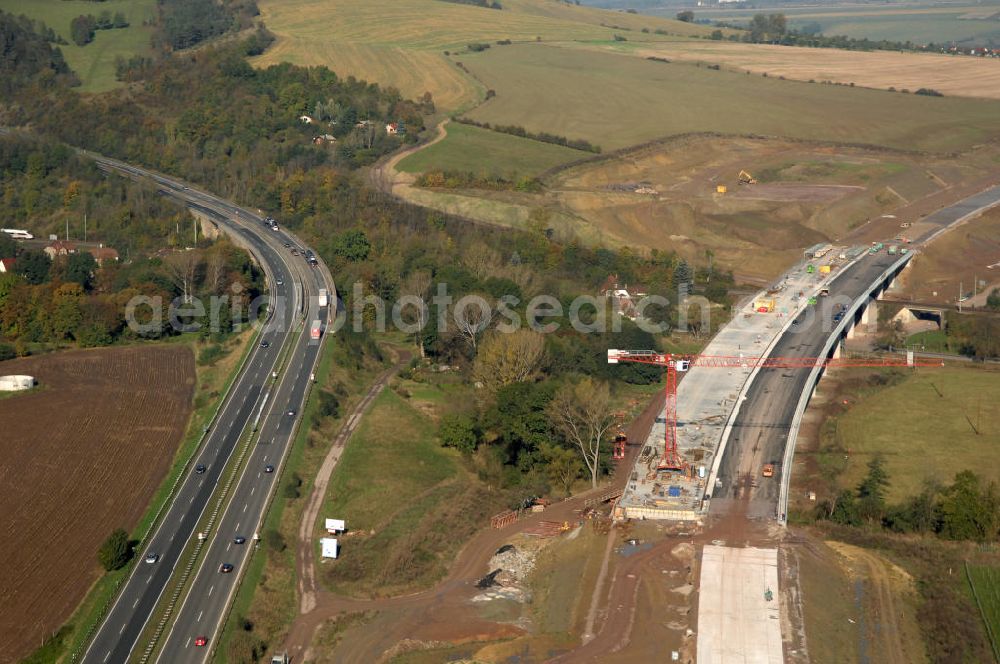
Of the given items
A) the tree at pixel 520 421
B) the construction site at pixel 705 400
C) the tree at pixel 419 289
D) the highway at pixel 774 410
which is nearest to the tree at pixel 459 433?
the tree at pixel 520 421

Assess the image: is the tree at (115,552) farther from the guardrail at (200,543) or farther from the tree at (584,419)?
the tree at (584,419)

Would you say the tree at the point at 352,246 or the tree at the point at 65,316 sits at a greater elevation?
the tree at the point at 352,246

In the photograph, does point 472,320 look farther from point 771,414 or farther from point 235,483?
point 235,483

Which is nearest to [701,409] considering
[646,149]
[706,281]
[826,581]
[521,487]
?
[521,487]

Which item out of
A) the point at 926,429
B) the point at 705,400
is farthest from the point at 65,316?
the point at 926,429

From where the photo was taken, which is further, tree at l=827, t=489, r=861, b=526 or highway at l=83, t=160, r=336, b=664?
tree at l=827, t=489, r=861, b=526

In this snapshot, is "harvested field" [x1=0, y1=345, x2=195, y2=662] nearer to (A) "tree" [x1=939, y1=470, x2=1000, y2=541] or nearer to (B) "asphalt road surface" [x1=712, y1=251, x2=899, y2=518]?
(B) "asphalt road surface" [x1=712, y1=251, x2=899, y2=518]

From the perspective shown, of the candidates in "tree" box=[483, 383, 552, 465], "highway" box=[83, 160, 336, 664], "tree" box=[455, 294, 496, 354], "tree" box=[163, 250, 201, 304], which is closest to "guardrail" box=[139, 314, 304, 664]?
"highway" box=[83, 160, 336, 664]
